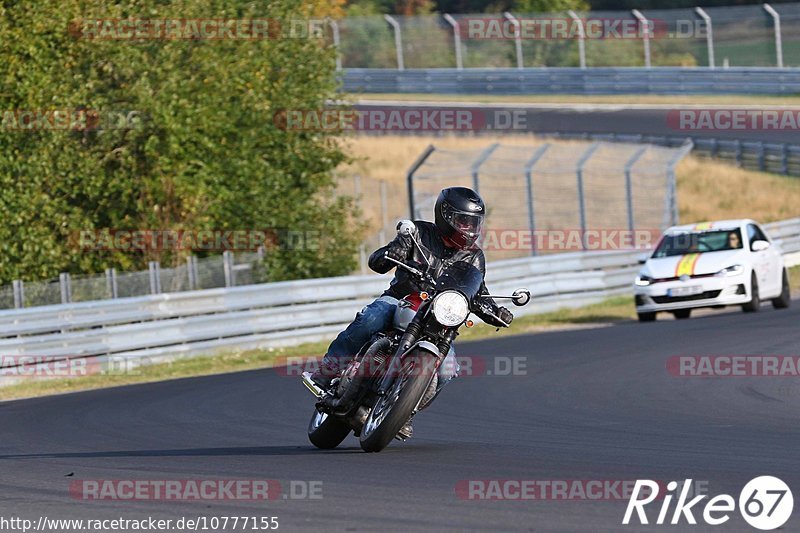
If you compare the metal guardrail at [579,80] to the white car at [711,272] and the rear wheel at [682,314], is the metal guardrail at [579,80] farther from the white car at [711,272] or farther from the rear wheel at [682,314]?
the white car at [711,272]

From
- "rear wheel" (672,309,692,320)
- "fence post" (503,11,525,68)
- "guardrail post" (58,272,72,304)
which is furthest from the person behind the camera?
"fence post" (503,11,525,68)

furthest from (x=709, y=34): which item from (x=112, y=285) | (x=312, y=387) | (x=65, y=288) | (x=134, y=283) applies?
(x=312, y=387)

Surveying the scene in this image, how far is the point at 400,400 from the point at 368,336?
72 cm

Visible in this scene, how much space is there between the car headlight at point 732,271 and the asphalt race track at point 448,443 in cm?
410

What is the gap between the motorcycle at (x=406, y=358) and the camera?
343 inches

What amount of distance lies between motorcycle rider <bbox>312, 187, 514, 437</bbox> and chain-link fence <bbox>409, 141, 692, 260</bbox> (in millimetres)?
18048


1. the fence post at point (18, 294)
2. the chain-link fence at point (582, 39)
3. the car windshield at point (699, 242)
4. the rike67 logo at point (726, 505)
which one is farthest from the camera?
the chain-link fence at point (582, 39)

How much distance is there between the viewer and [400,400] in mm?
8742

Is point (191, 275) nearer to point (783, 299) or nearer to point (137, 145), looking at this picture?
point (137, 145)

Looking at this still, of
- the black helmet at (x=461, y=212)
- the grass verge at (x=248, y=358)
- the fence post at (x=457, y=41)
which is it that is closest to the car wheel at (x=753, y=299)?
the grass verge at (x=248, y=358)

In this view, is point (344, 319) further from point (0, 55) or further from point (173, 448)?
point (173, 448)

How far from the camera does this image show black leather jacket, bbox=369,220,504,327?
9102mm

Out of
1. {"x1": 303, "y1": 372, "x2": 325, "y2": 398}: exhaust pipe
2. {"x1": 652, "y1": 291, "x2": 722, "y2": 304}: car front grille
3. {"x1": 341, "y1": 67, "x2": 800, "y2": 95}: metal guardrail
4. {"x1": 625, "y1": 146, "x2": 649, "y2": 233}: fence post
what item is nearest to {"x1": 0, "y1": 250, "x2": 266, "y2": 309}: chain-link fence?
{"x1": 652, "y1": 291, "x2": 722, "y2": 304}: car front grille

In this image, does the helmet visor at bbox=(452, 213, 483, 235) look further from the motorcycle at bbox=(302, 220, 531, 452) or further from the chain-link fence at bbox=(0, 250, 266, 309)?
the chain-link fence at bbox=(0, 250, 266, 309)
